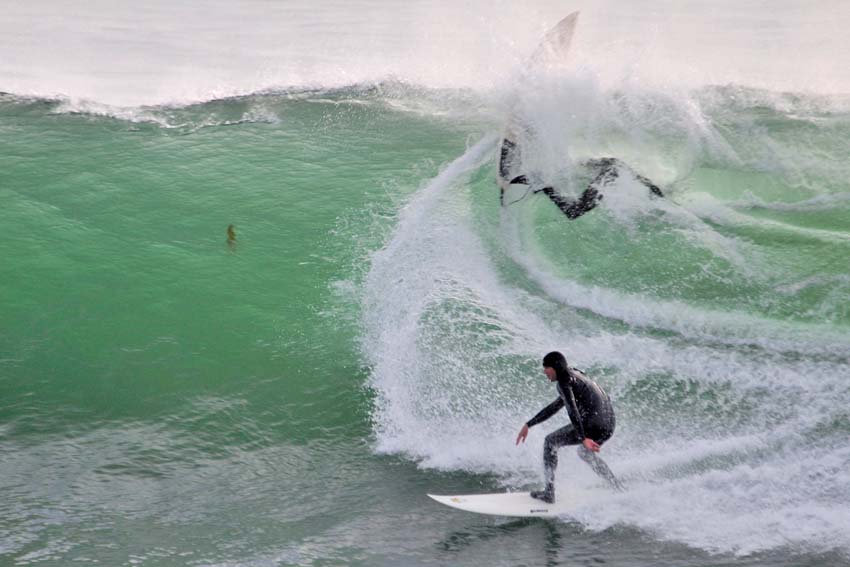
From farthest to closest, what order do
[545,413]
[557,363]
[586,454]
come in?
[586,454]
[545,413]
[557,363]

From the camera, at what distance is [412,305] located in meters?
9.62

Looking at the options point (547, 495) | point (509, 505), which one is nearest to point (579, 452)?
point (547, 495)

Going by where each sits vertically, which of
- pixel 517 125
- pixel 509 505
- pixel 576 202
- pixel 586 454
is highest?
pixel 517 125

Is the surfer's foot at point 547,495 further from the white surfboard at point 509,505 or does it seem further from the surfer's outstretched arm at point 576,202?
the surfer's outstretched arm at point 576,202

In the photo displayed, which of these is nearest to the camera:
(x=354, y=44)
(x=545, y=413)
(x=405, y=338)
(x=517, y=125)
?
(x=545, y=413)

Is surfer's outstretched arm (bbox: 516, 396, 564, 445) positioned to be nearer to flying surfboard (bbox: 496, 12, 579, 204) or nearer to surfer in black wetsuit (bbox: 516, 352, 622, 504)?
surfer in black wetsuit (bbox: 516, 352, 622, 504)

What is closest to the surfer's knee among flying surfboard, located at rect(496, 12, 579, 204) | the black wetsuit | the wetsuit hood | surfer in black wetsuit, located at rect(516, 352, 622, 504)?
surfer in black wetsuit, located at rect(516, 352, 622, 504)

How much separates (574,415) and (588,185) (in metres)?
5.34

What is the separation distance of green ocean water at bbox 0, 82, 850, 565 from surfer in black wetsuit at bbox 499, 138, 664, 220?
0.18 metres

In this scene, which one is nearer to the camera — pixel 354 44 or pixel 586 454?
pixel 586 454

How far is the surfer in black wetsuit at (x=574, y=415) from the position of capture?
6.82 m

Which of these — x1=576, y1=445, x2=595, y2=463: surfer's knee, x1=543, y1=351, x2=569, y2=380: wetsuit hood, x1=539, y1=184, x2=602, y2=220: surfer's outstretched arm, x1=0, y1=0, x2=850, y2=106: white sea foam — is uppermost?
x1=0, y1=0, x2=850, y2=106: white sea foam

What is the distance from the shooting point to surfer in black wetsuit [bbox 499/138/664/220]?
11453 mm

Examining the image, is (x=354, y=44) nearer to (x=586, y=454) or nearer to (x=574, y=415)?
(x=586, y=454)
